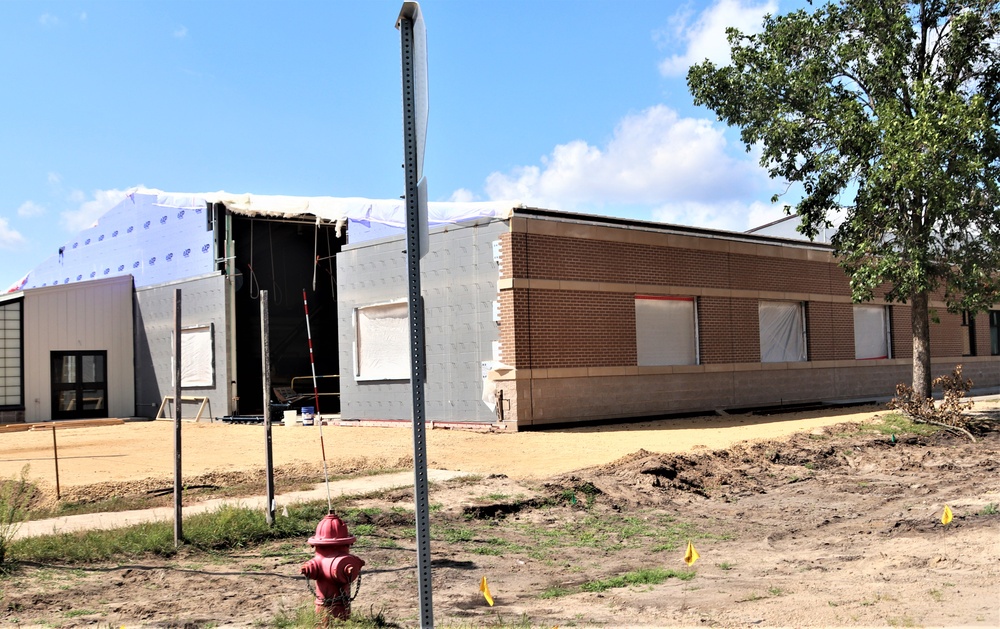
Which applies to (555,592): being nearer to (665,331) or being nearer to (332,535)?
(332,535)

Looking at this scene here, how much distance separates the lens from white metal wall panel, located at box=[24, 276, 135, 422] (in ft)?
95.1

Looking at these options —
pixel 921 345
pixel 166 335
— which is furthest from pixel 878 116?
pixel 166 335

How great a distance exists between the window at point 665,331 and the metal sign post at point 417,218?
18.5 metres

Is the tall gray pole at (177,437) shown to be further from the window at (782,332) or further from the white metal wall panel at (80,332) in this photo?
the white metal wall panel at (80,332)

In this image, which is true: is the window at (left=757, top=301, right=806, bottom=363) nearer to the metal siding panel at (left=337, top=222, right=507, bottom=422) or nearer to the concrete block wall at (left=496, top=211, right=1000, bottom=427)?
the concrete block wall at (left=496, top=211, right=1000, bottom=427)

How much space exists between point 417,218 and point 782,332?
78.5 ft

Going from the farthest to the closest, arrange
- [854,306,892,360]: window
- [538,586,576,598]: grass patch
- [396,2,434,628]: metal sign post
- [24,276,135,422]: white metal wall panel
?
[854,306,892,360]: window
[24,276,135,422]: white metal wall panel
[538,586,576,598]: grass patch
[396,2,434,628]: metal sign post

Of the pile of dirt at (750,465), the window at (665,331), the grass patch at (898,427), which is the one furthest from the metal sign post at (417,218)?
the window at (665,331)

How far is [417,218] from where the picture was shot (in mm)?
4344

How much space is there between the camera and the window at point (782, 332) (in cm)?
2595

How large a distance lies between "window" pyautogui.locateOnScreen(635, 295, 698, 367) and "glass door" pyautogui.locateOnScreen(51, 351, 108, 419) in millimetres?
19698

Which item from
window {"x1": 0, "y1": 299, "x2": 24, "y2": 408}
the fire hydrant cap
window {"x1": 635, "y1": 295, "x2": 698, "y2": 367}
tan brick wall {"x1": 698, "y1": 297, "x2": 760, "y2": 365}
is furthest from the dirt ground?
window {"x1": 0, "y1": 299, "x2": 24, "y2": 408}

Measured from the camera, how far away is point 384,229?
82.7 feet

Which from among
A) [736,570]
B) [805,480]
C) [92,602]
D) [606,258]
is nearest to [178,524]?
[92,602]
